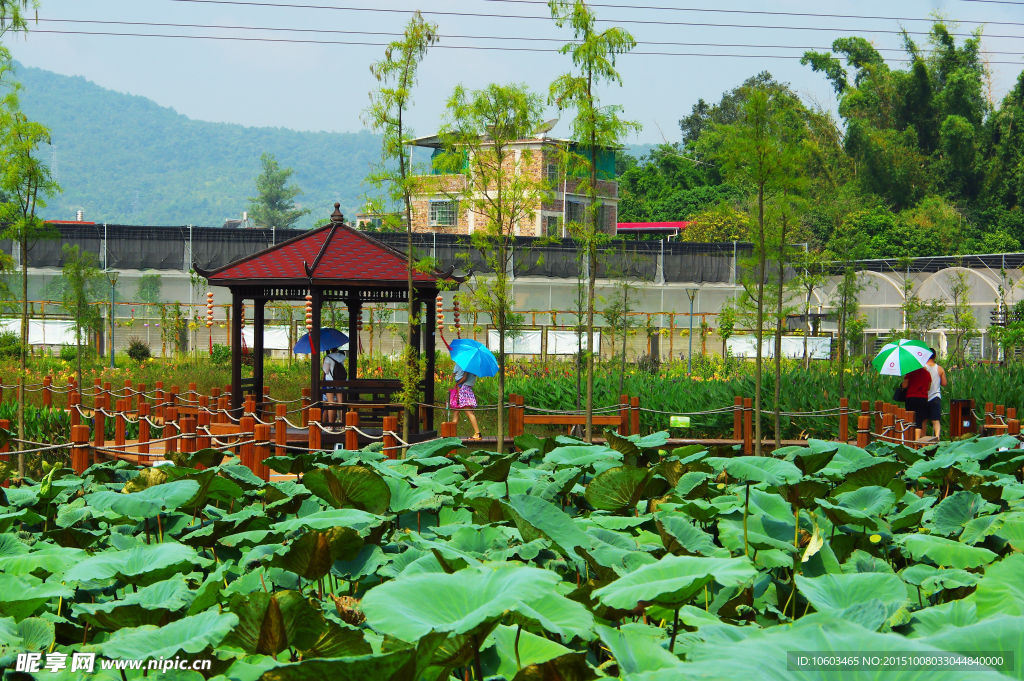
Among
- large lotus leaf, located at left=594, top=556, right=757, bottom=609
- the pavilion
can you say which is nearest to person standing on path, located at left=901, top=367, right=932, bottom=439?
the pavilion

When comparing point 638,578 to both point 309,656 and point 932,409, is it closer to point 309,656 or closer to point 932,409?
point 309,656

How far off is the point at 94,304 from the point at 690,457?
23283 mm

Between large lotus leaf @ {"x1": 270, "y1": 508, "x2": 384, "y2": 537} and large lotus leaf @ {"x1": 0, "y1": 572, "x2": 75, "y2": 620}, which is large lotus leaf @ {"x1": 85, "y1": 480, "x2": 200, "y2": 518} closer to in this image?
large lotus leaf @ {"x1": 270, "y1": 508, "x2": 384, "y2": 537}

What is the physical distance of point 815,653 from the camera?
3.91ft

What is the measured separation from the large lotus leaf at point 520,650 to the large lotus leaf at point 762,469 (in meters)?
1.68

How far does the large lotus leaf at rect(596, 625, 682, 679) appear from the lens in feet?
5.11

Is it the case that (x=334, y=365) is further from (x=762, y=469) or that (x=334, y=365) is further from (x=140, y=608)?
(x=140, y=608)

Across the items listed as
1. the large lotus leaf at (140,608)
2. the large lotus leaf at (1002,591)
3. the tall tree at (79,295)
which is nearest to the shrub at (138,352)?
the tall tree at (79,295)

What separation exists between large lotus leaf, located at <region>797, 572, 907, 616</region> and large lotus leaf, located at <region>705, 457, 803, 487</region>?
4.06ft

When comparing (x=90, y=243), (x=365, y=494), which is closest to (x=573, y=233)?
(x=365, y=494)

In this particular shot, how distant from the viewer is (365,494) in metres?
2.99

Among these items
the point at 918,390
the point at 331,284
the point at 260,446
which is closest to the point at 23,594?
the point at 260,446

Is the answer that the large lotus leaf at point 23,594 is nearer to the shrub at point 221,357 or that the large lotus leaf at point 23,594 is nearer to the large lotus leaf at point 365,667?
the large lotus leaf at point 365,667

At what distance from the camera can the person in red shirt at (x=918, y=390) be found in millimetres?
11242
